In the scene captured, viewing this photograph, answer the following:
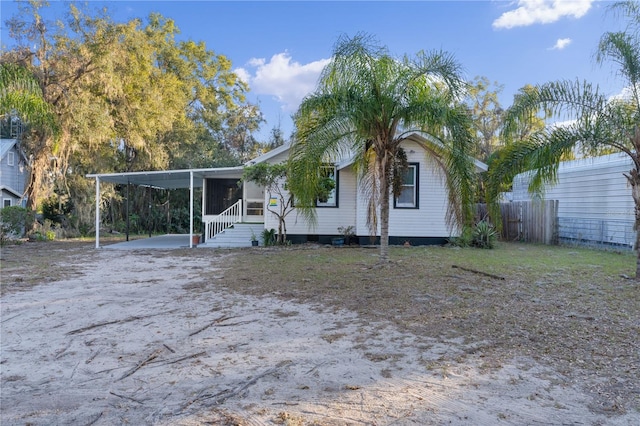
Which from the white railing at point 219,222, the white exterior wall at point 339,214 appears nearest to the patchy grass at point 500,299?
the white exterior wall at point 339,214

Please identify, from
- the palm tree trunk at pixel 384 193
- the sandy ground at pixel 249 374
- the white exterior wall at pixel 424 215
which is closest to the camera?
the sandy ground at pixel 249 374

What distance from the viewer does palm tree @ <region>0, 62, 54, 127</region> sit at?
11258mm

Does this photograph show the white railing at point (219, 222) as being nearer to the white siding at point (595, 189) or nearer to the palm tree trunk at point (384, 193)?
the palm tree trunk at point (384, 193)

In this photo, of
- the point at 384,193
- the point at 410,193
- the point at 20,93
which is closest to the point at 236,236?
the point at 410,193

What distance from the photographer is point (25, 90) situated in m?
11.8

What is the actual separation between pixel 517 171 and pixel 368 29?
410 cm

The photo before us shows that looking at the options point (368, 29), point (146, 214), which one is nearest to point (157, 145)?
point (146, 214)

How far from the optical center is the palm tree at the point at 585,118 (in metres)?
7.24

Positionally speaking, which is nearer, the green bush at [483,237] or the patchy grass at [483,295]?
the patchy grass at [483,295]

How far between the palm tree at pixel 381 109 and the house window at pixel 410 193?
530cm

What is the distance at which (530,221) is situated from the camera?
53.4 feet

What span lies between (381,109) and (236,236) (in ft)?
27.6

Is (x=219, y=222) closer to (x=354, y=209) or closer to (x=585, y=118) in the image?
(x=354, y=209)

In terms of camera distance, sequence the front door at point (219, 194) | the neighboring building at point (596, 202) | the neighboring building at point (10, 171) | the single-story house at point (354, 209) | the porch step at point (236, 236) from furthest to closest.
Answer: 1. the neighboring building at point (10, 171)
2. the front door at point (219, 194)
3. the porch step at point (236, 236)
4. the single-story house at point (354, 209)
5. the neighboring building at point (596, 202)
